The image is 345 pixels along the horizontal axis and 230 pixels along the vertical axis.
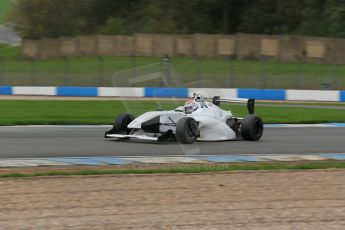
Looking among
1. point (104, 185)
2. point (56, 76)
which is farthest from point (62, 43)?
point (104, 185)

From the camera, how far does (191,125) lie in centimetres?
1354

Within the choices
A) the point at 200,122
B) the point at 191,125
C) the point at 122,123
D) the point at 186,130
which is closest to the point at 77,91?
the point at 122,123

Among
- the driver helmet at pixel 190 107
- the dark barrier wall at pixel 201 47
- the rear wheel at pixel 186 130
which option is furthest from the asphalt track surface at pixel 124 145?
the dark barrier wall at pixel 201 47

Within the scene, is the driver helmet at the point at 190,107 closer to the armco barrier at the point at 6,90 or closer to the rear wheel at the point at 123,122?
the rear wheel at the point at 123,122

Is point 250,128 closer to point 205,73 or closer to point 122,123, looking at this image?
point 122,123

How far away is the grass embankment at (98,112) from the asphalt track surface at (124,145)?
3.95 feet

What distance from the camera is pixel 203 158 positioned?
12.1 m

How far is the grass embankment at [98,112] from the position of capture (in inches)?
625

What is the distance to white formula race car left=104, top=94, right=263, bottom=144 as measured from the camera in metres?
13.6

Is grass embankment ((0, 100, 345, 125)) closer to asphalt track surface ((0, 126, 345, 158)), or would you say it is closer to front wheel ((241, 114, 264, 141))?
front wheel ((241, 114, 264, 141))

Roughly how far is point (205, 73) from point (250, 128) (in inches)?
933

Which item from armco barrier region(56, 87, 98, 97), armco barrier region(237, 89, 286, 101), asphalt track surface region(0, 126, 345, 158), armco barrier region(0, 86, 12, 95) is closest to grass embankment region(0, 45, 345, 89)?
armco barrier region(56, 87, 98, 97)

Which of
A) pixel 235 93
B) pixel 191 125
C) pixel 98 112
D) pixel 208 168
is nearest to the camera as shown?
pixel 208 168

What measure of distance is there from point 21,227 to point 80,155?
5.70 meters
